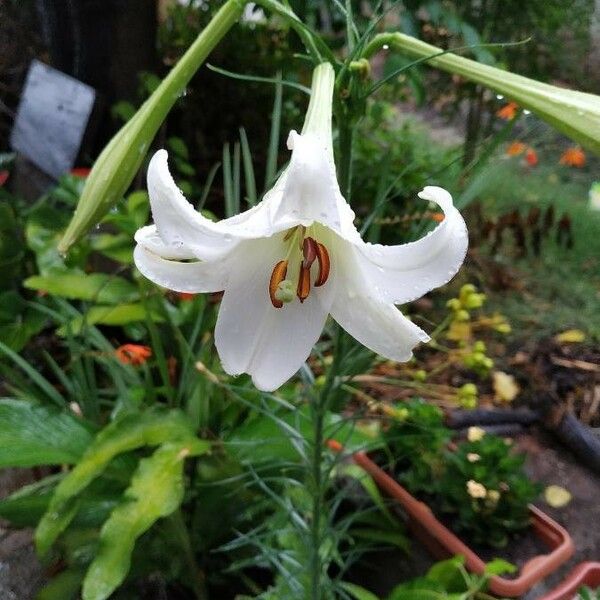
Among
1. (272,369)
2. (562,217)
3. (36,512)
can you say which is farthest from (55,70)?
(272,369)

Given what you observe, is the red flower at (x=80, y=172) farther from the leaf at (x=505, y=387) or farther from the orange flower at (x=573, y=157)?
the orange flower at (x=573, y=157)

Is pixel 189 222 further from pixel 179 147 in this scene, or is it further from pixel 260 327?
pixel 179 147

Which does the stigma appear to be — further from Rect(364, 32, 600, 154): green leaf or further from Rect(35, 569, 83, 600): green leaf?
Rect(35, 569, 83, 600): green leaf

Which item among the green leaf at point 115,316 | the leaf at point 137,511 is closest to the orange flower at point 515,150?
the green leaf at point 115,316

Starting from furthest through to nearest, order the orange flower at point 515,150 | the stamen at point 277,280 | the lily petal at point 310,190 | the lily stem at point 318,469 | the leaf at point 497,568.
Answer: the orange flower at point 515,150, the leaf at point 497,568, the lily stem at point 318,469, the stamen at point 277,280, the lily petal at point 310,190

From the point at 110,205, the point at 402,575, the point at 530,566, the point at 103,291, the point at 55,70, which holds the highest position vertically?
the point at 110,205

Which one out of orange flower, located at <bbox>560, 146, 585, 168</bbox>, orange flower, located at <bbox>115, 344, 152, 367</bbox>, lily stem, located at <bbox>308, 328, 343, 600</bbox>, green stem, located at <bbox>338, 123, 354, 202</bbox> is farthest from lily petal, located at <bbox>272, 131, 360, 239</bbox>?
orange flower, located at <bbox>560, 146, 585, 168</bbox>

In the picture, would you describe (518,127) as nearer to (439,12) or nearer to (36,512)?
(439,12)
